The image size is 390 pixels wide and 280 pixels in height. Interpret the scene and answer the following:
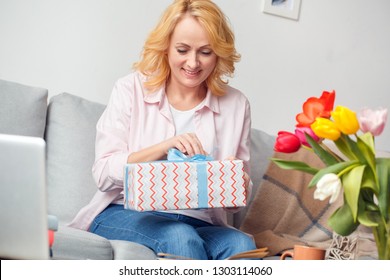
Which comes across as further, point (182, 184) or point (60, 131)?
point (60, 131)

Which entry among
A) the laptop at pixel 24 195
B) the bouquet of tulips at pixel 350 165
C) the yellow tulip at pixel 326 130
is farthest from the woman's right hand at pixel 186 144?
the laptop at pixel 24 195

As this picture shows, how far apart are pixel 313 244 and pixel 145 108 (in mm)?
821

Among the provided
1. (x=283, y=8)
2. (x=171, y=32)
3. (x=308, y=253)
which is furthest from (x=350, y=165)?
(x=283, y=8)

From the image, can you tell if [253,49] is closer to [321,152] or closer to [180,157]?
[180,157]

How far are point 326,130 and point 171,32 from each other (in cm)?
115

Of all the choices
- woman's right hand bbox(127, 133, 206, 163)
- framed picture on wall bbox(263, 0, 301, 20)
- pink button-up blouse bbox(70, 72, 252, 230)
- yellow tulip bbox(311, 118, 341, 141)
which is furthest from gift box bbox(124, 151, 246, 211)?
framed picture on wall bbox(263, 0, 301, 20)

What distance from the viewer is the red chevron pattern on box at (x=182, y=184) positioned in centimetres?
196

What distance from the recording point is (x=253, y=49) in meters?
3.24

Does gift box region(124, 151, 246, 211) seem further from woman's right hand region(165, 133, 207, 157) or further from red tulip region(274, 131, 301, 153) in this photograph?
red tulip region(274, 131, 301, 153)

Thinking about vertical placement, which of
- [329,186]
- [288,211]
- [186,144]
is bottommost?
[288,211]

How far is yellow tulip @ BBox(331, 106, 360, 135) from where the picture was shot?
4.19 ft

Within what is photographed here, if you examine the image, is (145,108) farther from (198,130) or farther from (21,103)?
(21,103)

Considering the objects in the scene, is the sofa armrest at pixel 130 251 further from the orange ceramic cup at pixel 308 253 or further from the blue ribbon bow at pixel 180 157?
the orange ceramic cup at pixel 308 253
